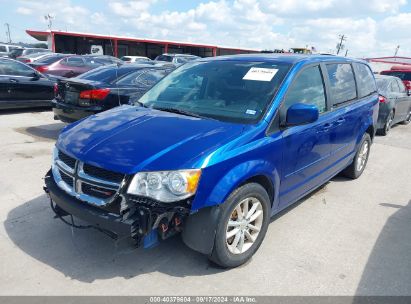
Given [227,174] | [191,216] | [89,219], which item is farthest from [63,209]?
[227,174]

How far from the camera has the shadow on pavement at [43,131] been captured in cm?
744

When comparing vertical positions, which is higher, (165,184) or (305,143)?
(305,143)

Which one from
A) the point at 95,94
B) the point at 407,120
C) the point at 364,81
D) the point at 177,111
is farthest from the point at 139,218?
the point at 407,120

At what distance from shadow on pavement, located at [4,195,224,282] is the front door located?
117 cm

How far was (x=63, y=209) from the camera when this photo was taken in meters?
3.10

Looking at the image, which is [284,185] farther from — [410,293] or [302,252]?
[410,293]

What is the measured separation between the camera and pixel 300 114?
11.0 feet

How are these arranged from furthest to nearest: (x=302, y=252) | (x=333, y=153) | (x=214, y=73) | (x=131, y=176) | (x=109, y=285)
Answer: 1. (x=333, y=153)
2. (x=214, y=73)
3. (x=302, y=252)
4. (x=109, y=285)
5. (x=131, y=176)

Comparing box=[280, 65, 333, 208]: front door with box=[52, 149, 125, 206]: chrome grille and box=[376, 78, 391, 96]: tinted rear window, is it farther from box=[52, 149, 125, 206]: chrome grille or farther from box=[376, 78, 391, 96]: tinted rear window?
box=[376, 78, 391, 96]: tinted rear window

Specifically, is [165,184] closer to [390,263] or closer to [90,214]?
[90,214]

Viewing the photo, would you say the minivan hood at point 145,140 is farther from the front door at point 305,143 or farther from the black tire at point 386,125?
the black tire at point 386,125

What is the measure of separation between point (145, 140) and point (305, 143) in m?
1.73

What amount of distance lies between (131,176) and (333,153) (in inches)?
111

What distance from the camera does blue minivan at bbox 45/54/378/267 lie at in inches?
107
